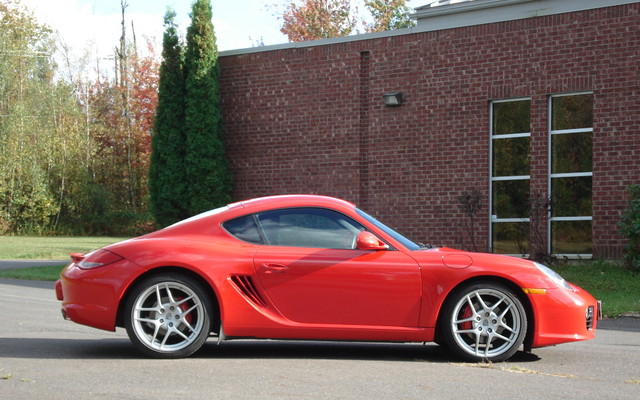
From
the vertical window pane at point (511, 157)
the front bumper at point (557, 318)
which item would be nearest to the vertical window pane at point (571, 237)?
the vertical window pane at point (511, 157)

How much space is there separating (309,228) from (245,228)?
510 mm

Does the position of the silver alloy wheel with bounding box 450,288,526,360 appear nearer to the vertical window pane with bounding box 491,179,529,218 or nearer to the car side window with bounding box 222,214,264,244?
the car side window with bounding box 222,214,264,244

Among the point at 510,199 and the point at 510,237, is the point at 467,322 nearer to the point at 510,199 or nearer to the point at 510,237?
the point at 510,237

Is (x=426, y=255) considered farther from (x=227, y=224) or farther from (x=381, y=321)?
(x=227, y=224)

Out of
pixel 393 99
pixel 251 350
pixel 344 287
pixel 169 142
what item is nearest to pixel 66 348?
pixel 251 350

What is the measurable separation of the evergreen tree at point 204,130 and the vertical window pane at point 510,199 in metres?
6.81

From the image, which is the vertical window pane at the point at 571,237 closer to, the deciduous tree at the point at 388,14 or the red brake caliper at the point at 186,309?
the red brake caliper at the point at 186,309

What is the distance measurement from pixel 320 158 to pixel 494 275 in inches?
540

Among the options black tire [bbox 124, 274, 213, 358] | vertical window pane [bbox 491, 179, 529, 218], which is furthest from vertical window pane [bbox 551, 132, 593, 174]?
black tire [bbox 124, 274, 213, 358]

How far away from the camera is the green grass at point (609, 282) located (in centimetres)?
1256

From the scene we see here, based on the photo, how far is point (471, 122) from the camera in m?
18.8

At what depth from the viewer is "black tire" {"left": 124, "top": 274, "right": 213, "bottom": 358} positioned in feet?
23.7

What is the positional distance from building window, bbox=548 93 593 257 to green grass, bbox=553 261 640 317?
0.71 meters

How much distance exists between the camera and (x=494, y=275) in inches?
287
